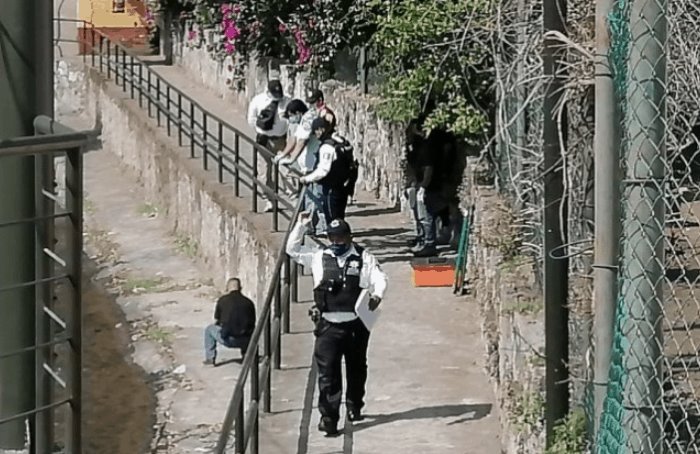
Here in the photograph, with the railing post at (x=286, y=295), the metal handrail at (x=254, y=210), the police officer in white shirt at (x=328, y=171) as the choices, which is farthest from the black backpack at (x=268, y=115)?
the railing post at (x=286, y=295)

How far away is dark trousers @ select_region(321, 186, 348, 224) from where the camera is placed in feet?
45.5

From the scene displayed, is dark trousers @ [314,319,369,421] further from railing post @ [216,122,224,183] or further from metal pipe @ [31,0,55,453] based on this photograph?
railing post @ [216,122,224,183]

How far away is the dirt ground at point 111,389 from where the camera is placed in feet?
48.6

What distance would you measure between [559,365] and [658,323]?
2952 millimetres

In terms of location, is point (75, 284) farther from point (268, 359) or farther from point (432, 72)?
point (432, 72)

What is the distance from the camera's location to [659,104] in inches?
143

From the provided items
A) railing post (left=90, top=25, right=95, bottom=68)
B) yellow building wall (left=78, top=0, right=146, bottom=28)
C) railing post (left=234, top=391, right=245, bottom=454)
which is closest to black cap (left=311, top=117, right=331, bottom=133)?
railing post (left=234, top=391, right=245, bottom=454)

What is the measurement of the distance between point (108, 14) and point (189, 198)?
17292mm

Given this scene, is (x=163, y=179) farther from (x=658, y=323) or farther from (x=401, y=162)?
(x=658, y=323)

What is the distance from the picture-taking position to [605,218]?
436cm

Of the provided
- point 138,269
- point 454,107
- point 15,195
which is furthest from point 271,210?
point 15,195

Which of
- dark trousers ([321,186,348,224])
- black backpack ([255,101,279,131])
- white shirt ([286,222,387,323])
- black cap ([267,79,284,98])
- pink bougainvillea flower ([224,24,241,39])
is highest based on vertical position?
pink bougainvillea flower ([224,24,241,39])

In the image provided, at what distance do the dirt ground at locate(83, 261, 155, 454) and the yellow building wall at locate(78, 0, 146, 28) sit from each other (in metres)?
17.0

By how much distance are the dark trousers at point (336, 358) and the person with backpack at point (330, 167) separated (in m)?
4.33
